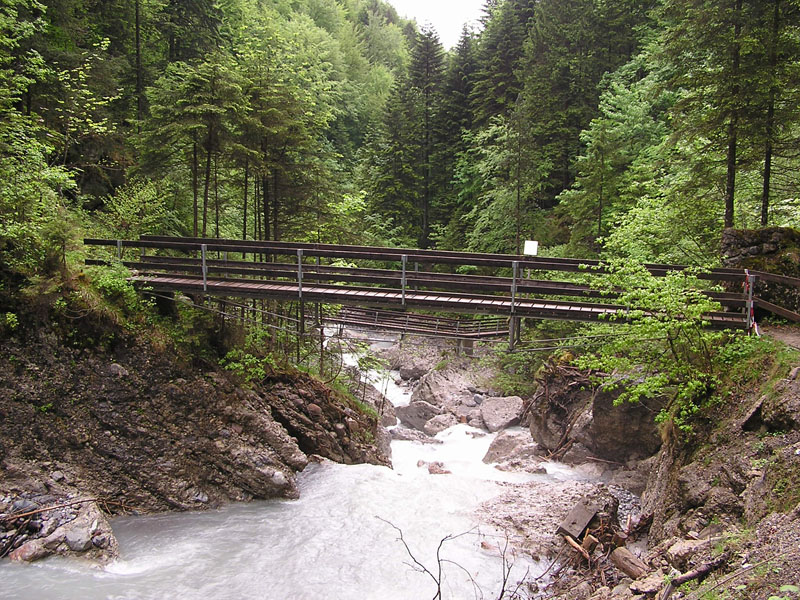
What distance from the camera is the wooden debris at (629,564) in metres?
7.26

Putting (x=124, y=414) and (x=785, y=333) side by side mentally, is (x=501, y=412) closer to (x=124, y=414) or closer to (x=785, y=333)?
(x=785, y=333)

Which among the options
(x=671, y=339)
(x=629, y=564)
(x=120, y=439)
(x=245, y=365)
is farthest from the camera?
(x=245, y=365)

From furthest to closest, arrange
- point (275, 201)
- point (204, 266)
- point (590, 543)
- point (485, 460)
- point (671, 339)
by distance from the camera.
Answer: point (275, 201)
point (485, 460)
point (204, 266)
point (590, 543)
point (671, 339)

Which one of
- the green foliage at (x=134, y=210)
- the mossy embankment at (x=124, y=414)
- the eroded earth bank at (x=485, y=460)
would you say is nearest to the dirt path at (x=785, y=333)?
the eroded earth bank at (x=485, y=460)

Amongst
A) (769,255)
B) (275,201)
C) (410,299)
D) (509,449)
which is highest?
(275,201)

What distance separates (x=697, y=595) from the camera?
5098 mm

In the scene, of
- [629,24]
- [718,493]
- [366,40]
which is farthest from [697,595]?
[366,40]

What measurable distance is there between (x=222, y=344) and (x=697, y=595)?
11611 millimetres

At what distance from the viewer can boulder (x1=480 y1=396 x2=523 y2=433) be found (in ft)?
66.9

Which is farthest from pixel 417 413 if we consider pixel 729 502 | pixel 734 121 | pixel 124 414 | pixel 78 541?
pixel 729 502

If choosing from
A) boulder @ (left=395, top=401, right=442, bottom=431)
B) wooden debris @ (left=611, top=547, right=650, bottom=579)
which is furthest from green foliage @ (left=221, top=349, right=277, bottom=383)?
wooden debris @ (left=611, top=547, right=650, bottom=579)

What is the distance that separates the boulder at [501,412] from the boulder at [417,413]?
2.03 meters

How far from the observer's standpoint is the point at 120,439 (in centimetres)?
1123

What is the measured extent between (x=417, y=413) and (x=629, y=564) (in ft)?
47.5
